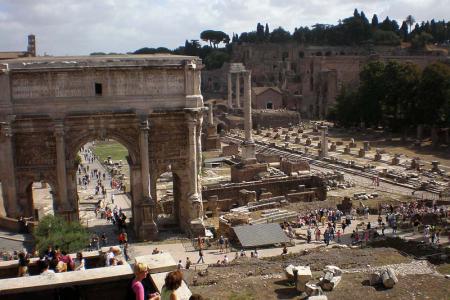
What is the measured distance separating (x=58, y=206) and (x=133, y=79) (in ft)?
20.1

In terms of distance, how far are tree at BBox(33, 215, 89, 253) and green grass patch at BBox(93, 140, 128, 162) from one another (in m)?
32.4

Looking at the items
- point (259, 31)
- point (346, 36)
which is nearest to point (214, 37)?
point (259, 31)

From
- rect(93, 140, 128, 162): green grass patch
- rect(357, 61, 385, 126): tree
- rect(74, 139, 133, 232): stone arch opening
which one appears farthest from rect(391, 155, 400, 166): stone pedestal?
rect(93, 140, 128, 162): green grass patch

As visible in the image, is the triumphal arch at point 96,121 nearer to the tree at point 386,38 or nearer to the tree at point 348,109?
the tree at point 348,109

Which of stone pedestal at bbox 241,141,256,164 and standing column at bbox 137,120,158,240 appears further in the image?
stone pedestal at bbox 241,141,256,164

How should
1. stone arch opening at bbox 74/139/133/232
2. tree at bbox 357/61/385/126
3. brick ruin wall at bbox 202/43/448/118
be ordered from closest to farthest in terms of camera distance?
stone arch opening at bbox 74/139/133/232 < tree at bbox 357/61/385/126 < brick ruin wall at bbox 202/43/448/118

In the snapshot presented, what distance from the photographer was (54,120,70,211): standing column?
21602mm

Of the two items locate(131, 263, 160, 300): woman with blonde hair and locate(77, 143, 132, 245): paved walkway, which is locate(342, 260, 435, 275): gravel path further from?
locate(77, 143, 132, 245): paved walkway

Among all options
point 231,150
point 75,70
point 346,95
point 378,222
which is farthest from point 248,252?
A: point 346,95

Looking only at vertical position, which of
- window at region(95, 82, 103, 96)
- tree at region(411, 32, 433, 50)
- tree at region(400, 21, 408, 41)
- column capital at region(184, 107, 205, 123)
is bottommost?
column capital at region(184, 107, 205, 123)

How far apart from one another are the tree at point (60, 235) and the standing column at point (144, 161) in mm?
3867

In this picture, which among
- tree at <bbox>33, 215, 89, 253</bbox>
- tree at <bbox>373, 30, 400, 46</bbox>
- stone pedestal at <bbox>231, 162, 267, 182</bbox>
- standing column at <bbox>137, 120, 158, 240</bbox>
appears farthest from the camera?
tree at <bbox>373, 30, 400, 46</bbox>

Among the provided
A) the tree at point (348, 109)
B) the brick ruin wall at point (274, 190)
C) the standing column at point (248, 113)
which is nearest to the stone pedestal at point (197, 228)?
the brick ruin wall at point (274, 190)

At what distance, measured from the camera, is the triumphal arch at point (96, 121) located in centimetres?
2156
